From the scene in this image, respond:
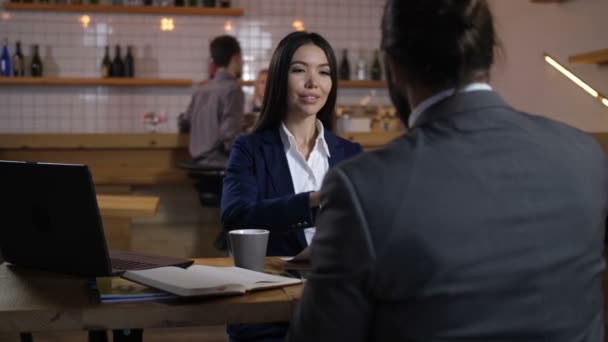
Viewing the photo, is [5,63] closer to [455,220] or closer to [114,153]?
[114,153]

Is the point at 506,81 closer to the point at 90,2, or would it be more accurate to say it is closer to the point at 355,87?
the point at 355,87

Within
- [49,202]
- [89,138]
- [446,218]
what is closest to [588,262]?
[446,218]

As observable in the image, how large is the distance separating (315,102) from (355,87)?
4334 mm

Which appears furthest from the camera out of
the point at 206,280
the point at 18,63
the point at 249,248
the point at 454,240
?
the point at 18,63

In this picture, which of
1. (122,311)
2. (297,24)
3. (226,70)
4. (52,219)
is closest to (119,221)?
(226,70)

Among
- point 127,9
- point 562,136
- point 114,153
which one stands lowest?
point 114,153

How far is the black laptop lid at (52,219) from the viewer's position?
1.32 m

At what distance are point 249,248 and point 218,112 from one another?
3.35 meters

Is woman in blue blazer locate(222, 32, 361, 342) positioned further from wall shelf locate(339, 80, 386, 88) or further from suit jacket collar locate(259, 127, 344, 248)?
wall shelf locate(339, 80, 386, 88)

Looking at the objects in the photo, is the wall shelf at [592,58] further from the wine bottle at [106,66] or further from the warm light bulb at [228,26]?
the wine bottle at [106,66]

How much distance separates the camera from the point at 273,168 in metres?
2.12

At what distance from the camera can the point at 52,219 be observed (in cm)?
140

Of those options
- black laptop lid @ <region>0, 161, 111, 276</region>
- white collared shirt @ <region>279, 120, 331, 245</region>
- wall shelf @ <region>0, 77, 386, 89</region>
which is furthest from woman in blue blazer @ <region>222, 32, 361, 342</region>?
wall shelf @ <region>0, 77, 386, 89</region>

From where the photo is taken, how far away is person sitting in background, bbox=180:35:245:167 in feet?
15.4
